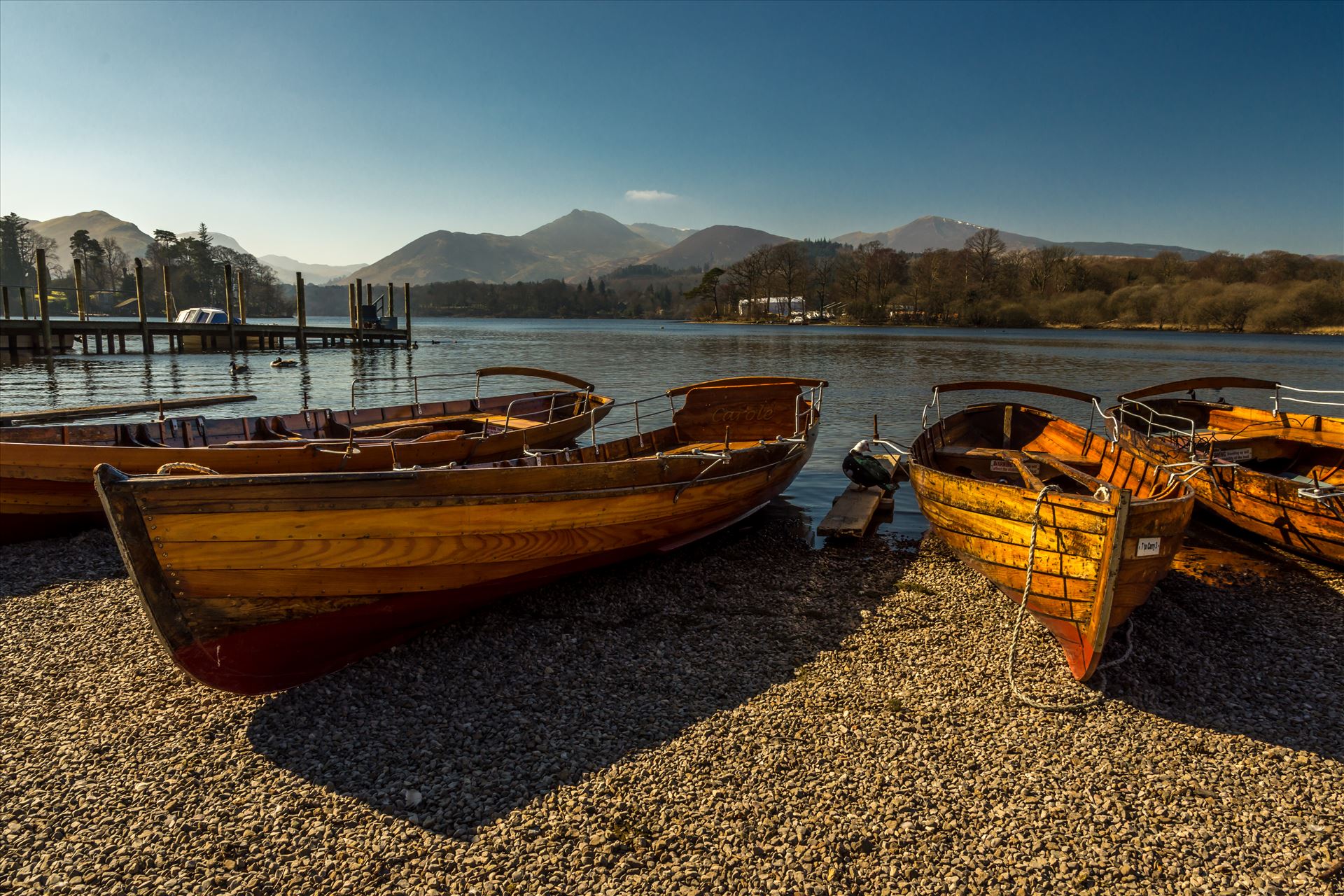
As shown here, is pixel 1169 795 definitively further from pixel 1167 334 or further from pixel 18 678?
pixel 1167 334

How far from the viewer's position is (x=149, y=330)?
142 feet

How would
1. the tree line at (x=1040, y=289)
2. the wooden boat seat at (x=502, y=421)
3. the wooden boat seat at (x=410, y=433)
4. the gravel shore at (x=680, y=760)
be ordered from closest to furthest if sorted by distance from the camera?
the gravel shore at (x=680, y=760)
the wooden boat seat at (x=410, y=433)
the wooden boat seat at (x=502, y=421)
the tree line at (x=1040, y=289)

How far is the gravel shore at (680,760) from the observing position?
163 inches

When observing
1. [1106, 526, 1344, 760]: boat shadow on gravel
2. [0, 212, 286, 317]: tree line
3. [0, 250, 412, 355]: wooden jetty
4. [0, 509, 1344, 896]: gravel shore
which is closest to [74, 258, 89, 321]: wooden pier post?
[0, 250, 412, 355]: wooden jetty

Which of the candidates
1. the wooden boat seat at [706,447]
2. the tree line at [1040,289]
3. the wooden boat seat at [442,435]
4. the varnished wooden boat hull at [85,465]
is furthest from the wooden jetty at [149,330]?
the tree line at [1040,289]

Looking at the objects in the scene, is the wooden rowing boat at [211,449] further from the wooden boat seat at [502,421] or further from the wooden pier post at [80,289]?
the wooden pier post at [80,289]

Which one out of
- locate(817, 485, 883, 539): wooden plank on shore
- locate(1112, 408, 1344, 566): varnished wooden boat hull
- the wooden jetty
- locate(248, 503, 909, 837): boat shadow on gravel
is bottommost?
locate(248, 503, 909, 837): boat shadow on gravel

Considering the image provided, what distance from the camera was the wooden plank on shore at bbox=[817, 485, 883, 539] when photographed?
10.6 m

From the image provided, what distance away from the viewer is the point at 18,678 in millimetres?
6016

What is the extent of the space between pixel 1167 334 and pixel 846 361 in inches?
2956

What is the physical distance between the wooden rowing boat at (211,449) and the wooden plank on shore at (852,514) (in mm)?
5158

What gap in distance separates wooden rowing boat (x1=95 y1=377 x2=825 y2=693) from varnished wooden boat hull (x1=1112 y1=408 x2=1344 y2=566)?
6688mm

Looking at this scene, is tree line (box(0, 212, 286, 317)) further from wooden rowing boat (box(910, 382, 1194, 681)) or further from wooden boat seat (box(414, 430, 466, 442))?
wooden rowing boat (box(910, 382, 1194, 681))

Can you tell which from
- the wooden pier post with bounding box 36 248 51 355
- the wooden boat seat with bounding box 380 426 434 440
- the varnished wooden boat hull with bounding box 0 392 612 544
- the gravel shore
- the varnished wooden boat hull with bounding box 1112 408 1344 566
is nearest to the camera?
the gravel shore
